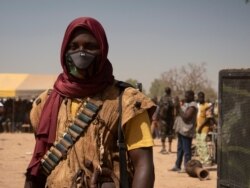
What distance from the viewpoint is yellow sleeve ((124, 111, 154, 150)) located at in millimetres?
2193

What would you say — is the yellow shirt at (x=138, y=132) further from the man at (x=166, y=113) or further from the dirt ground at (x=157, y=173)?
the man at (x=166, y=113)

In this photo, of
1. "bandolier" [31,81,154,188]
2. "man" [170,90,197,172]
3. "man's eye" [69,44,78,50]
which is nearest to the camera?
"bandolier" [31,81,154,188]

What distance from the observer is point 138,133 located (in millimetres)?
2203

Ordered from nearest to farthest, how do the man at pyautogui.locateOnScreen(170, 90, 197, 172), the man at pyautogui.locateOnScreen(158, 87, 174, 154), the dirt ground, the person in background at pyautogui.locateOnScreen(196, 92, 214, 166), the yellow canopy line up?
1. the dirt ground
2. the man at pyautogui.locateOnScreen(170, 90, 197, 172)
3. the person in background at pyautogui.locateOnScreen(196, 92, 214, 166)
4. the man at pyautogui.locateOnScreen(158, 87, 174, 154)
5. the yellow canopy

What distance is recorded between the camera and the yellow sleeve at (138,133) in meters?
2.19

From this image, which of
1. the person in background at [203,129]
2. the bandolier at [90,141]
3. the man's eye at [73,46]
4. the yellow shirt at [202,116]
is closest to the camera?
the bandolier at [90,141]

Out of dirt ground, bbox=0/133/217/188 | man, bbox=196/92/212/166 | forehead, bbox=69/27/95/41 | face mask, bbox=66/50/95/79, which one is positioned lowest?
dirt ground, bbox=0/133/217/188

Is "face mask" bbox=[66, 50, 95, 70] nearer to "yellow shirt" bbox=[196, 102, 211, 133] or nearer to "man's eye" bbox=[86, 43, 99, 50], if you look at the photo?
"man's eye" bbox=[86, 43, 99, 50]

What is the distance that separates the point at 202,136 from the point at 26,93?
13.8 meters

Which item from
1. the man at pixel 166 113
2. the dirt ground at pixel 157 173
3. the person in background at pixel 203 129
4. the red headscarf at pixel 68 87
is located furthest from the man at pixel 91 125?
the man at pixel 166 113

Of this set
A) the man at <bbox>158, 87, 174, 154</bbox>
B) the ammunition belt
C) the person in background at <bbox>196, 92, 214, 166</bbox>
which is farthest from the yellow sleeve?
the man at <bbox>158, 87, 174, 154</bbox>

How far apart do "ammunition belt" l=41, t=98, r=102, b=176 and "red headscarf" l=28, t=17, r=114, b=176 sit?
51mm

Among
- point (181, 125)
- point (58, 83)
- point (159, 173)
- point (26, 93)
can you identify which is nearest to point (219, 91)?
point (58, 83)

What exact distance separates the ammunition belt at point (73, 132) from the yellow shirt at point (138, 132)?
0.59 feet
